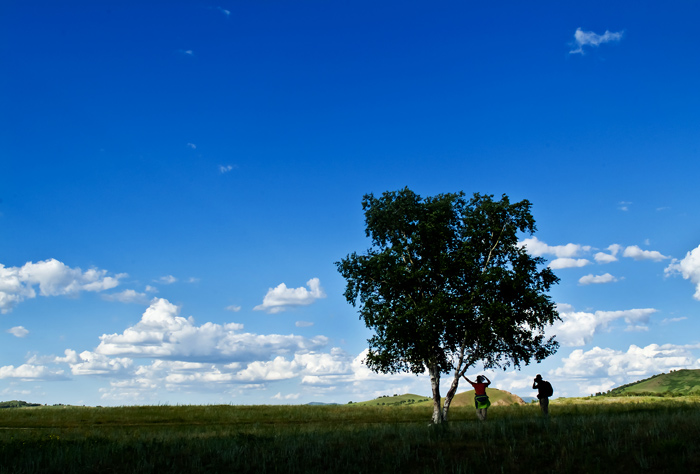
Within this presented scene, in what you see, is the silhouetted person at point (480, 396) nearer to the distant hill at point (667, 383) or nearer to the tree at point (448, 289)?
the tree at point (448, 289)

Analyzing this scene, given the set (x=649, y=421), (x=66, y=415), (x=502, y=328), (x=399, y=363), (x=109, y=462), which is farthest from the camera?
(x=66, y=415)

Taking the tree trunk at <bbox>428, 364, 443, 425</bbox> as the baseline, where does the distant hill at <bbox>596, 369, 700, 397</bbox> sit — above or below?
below

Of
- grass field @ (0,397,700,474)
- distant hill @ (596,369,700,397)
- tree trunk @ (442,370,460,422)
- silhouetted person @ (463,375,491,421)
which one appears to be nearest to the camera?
grass field @ (0,397,700,474)

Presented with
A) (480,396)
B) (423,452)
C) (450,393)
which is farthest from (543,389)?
(423,452)

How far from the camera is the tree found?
34.4 metres

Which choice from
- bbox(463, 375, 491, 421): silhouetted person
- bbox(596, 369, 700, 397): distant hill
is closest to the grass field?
bbox(463, 375, 491, 421): silhouetted person

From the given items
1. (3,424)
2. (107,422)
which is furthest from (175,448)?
(3,424)

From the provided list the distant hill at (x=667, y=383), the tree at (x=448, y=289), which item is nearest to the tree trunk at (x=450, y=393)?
the tree at (x=448, y=289)

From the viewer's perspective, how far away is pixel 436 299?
33469 mm

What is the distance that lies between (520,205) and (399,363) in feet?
49.7

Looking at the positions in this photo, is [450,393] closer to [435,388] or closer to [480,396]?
[435,388]

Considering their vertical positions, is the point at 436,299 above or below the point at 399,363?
above

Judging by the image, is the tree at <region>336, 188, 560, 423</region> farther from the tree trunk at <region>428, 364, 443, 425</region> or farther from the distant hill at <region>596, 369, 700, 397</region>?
the distant hill at <region>596, 369, 700, 397</region>

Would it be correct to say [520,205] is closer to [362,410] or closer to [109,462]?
[362,410]
